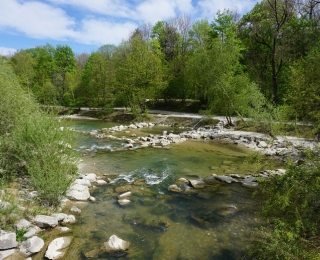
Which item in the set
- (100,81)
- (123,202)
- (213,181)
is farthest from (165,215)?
(100,81)

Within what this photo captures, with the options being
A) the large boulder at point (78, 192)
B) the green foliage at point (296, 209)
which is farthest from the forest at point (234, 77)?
the large boulder at point (78, 192)

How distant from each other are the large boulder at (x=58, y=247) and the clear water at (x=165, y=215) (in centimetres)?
16

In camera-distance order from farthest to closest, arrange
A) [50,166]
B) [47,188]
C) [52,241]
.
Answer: [50,166]
[47,188]
[52,241]

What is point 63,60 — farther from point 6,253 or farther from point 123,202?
point 6,253

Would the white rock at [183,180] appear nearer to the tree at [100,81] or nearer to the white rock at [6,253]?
the white rock at [6,253]

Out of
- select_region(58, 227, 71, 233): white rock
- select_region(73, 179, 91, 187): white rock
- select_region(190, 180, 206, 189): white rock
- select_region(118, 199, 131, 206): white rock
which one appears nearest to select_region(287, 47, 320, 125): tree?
select_region(190, 180, 206, 189): white rock

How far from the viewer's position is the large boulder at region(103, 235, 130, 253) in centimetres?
597

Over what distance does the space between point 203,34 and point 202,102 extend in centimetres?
1013

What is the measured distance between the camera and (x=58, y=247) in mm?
5902

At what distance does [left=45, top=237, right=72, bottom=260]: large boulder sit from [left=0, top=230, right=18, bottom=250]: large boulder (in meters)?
0.81

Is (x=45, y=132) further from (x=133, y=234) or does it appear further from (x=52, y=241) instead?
(x=133, y=234)

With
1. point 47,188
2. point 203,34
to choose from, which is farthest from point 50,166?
point 203,34

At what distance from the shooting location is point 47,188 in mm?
7555

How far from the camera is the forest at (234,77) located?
4.61 m
